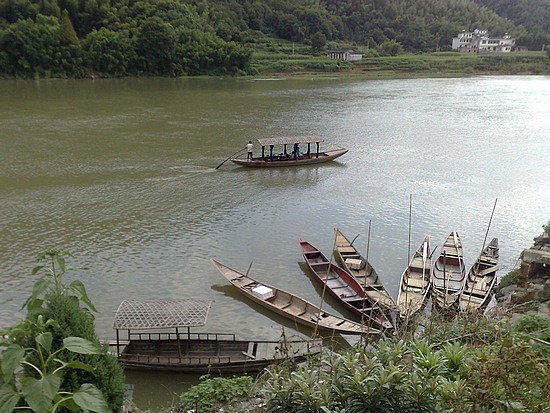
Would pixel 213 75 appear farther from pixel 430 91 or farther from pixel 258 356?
pixel 258 356

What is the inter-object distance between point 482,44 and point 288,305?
89.6 meters

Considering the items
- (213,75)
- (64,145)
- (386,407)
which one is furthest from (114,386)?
(213,75)

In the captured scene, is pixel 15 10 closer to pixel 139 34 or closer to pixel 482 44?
pixel 139 34

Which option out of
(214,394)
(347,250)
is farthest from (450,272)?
(214,394)

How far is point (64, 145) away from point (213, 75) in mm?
33633

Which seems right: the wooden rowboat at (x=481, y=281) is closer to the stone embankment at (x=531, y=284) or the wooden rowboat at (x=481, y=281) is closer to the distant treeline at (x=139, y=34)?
the stone embankment at (x=531, y=284)

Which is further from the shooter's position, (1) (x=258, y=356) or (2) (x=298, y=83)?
(2) (x=298, y=83)

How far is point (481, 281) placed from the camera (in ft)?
36.8

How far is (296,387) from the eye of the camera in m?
3.86

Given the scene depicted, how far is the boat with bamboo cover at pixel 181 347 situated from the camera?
8156 mm

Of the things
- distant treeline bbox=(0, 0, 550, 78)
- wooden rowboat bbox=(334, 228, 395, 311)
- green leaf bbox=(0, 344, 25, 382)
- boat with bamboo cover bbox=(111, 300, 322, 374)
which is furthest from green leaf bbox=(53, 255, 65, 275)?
distant treeline bbox=(0, 0, 550, 78)

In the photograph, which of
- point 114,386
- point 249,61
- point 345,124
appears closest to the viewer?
point 114,386

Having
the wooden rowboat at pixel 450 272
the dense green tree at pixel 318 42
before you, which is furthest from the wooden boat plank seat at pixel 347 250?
the dense green tree at pixel 318 42

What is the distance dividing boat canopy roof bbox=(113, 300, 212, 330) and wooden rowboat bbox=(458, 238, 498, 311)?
534 centimetres
